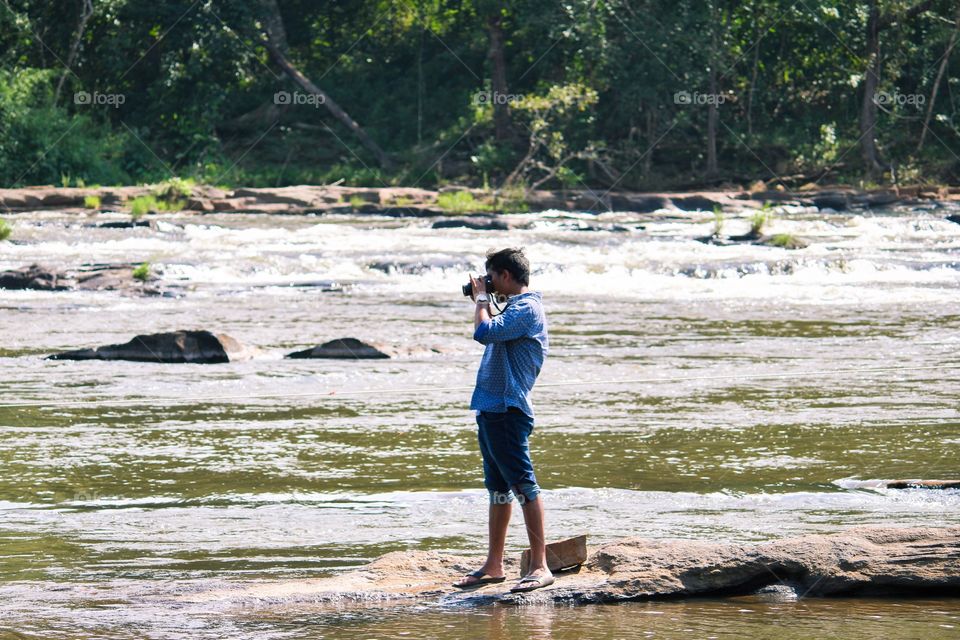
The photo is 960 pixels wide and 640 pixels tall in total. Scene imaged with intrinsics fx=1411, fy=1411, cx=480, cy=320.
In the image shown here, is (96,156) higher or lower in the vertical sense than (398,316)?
higher

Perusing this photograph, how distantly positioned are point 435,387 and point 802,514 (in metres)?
4.94

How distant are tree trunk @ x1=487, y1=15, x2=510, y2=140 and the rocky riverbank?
4622 millimetres

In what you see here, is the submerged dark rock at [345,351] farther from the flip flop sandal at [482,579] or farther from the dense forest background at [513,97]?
the dense forest background at [513,97]

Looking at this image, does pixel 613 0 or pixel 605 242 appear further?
pixel 613 0

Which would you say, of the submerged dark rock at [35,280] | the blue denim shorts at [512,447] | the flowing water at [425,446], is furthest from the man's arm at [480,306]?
the submerged dark rock at [35,280]

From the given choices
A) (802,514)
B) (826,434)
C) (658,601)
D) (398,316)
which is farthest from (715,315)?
(658,601)

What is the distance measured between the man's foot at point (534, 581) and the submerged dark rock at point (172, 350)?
25.3 feet

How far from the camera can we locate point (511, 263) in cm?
540

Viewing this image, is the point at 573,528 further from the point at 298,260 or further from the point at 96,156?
the point at 96,156

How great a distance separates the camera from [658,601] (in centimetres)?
522

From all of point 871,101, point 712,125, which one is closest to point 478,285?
point 712,125

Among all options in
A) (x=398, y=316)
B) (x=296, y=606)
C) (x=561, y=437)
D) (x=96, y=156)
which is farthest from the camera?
(x=96, y=156)

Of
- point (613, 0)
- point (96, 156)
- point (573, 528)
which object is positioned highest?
point (613, 0)

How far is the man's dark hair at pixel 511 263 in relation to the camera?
5.40m
